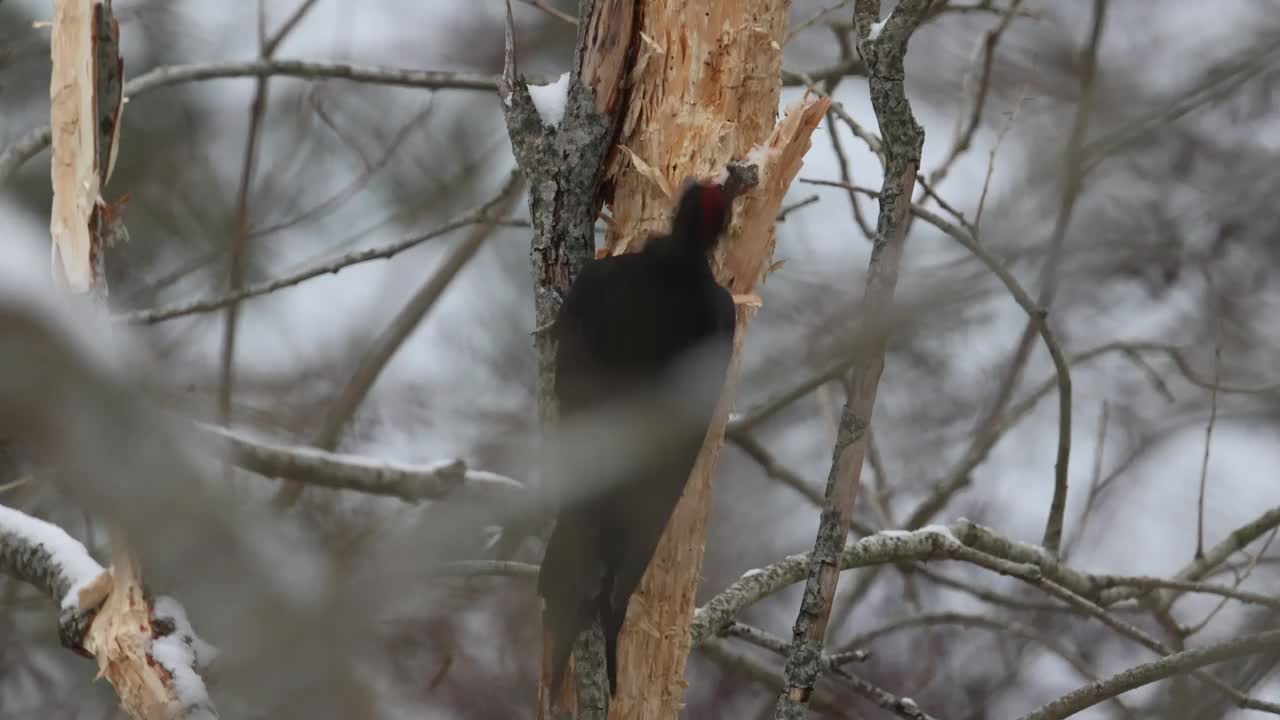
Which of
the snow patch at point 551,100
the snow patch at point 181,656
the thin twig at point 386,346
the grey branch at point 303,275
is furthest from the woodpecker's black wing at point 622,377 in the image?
the thin twig at point 386,346

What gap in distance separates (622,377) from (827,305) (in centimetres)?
136

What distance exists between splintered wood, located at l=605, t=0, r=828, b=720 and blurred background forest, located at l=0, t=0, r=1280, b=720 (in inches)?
46.6

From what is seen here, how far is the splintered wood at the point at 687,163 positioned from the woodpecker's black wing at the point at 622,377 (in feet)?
0.25

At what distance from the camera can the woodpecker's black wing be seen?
71.9 inches

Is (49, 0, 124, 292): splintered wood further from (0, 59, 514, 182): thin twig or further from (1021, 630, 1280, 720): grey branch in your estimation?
(1021, 630, 1280, 720): grey branch

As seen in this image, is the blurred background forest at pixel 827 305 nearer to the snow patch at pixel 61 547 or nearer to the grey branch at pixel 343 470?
the grey branch at pixel 343 470

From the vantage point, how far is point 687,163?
6.49ft

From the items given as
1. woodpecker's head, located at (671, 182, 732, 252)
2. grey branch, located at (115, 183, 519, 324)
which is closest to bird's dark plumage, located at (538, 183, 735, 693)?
woodpecker's head, located at (671, 182, 732, 252)

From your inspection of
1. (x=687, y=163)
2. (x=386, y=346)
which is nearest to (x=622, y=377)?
(x=687, y=163)

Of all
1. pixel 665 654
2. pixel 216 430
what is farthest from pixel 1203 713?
pixel 216 430

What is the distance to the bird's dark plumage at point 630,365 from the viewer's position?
1.83m

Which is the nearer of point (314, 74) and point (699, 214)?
point (699, 214)

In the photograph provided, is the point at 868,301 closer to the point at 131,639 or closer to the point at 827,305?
the point at 131,639

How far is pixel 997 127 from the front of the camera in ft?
15.6
